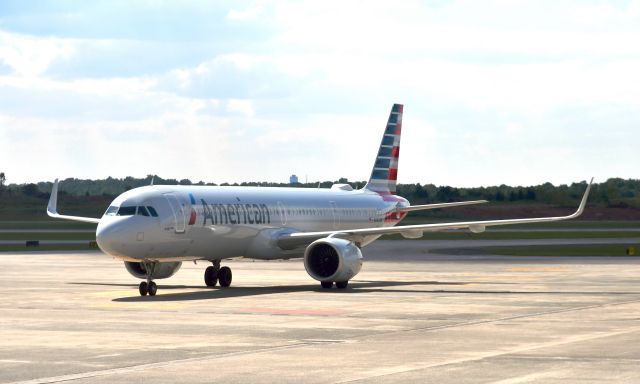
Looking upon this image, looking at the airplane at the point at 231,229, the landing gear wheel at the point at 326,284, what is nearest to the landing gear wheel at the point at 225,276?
the airplane at the point at 231,229

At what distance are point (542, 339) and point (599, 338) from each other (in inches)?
47.1

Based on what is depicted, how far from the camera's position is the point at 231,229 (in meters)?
45.2

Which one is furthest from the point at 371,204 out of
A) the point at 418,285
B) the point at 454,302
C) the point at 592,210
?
the point at 592,210

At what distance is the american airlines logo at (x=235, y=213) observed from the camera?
144 feet

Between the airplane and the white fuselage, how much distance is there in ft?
0.11

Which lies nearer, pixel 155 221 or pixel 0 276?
pixel 155 221

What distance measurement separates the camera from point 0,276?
52.3m

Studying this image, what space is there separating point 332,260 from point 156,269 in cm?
645

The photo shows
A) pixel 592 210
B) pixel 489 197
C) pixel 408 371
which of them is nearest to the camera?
pixel 408 371

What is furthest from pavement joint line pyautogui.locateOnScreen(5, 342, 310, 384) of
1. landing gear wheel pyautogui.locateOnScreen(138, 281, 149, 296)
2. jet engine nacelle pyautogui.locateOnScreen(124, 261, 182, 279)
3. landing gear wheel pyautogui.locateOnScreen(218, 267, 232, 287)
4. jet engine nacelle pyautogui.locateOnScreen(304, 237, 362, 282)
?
landing gear wheel pyautogui.locateOnScreen(218, 267, 232, 287)

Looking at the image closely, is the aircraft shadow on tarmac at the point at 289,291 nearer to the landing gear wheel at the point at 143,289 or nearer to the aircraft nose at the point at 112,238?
the landing gear wheel at the point at 143,289

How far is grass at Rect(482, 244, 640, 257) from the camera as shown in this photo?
71.2 meters

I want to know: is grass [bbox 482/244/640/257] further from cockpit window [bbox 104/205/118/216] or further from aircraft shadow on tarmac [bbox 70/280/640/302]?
cockpit window [bbox 104/205/118/216]

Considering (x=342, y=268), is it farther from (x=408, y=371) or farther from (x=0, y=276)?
(x=408, y=371)
